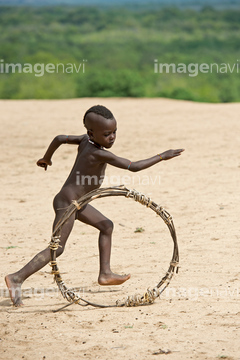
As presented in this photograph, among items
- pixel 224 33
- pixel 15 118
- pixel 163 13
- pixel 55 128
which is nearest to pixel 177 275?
pixel 55 128

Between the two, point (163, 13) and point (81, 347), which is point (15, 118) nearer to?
point (81, 347)

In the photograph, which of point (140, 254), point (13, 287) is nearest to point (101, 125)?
point (13, 287)

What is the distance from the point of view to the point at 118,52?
36.2 m

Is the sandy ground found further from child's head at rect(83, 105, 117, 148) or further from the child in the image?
child's head at rect(83, 105, 117, 148)

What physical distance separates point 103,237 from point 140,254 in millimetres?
1157

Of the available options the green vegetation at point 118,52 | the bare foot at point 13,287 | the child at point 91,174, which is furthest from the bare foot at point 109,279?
the green vegetation at point 118,52

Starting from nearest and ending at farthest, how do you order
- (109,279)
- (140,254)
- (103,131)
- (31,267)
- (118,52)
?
(103,131), (31,267), (109,279), (140,254), (118,52)

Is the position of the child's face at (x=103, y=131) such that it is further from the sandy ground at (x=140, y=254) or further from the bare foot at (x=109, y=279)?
the sandy ground at (x=140, y=254)

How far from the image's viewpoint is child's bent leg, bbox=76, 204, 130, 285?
4.45 metres

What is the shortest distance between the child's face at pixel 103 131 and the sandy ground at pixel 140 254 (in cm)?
122

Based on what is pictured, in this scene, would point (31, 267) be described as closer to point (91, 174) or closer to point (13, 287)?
point (13, 287)

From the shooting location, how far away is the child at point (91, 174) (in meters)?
4.20

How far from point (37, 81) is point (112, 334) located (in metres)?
19.8

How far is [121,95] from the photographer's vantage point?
17266 mm
